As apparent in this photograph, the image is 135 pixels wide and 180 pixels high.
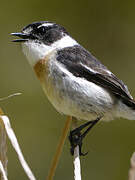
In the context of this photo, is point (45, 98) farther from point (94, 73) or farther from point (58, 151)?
point (58, 151)

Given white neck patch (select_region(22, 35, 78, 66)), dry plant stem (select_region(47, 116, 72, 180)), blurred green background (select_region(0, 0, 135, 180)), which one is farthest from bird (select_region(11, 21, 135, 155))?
blurred green background (select_region(0, 0, 135, 180))

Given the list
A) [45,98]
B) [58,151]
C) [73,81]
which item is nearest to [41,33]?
[73,81]

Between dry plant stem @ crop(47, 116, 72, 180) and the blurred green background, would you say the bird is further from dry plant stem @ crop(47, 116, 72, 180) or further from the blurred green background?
the blurred green background

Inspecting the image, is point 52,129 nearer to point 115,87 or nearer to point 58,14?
point 58,14

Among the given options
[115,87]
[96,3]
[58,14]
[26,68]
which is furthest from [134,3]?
[115,87]

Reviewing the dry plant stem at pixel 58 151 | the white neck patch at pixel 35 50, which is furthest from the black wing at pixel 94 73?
the dry plant stem at pixel 58 151

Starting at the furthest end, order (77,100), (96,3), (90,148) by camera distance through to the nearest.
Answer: (96,3) < (90,148) < (77,100)

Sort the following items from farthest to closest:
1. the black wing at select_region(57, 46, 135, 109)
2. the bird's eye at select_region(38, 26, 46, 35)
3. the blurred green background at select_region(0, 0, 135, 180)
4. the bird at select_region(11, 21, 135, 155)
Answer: the blurred green background at select_region(0, 0, 135, 180), the bird's eye at select_region(38, 26, 46, 35), the black wing at select_region(57, 46, 135, 109), the bird at select_region(11, 21, 135, 155)

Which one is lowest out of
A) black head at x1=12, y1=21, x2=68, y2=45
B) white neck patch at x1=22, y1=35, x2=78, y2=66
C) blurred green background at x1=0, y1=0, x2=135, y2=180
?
blurred green background at x1=0, y1=0, x2=135, y2=180
